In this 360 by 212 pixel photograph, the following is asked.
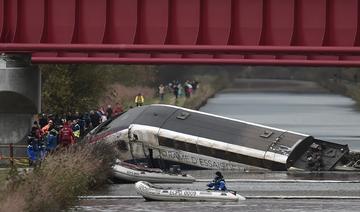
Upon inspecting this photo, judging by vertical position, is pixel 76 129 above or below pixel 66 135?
below

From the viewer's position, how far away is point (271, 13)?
42.9 m

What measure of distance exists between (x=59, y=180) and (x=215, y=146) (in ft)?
65.6

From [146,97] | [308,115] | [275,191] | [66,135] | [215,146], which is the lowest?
[308,115]

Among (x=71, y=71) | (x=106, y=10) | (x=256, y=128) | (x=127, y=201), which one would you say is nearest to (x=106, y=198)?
(x=127, y=201)

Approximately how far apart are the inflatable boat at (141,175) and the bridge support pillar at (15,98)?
17.3 feet

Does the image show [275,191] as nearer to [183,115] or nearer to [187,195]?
[187,195]

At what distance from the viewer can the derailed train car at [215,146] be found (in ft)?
161

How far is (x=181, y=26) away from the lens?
1694 inches

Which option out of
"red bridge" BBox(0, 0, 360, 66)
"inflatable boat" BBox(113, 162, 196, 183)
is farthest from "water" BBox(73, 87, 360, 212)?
"red bridge" BBox(0, 0, 360, 66)

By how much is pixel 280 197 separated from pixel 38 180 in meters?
12.8

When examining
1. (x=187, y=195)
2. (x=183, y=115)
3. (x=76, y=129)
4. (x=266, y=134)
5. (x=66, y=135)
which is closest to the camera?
(x=187, y=195)

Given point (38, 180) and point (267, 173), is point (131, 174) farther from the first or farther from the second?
point (38, 180)

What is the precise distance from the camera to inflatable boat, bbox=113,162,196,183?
42.2 m

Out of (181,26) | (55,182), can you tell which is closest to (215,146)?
(181,26)
